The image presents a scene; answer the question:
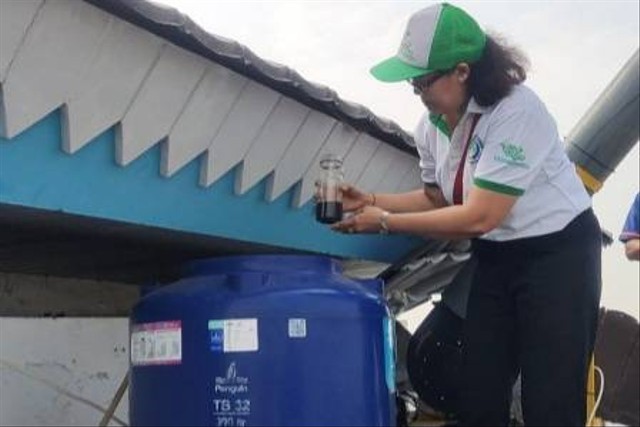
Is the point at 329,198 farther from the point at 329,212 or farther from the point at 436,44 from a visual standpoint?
the point at 436,44

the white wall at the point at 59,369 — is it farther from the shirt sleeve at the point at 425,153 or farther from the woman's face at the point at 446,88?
the woman's face at the point at 446,88

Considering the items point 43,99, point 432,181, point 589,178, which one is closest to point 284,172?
point 432,181

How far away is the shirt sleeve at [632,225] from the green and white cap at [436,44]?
1194 mm

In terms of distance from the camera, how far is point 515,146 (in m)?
1.75

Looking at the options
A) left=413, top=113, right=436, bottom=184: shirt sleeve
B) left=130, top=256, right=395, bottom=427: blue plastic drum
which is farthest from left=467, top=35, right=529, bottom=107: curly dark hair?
left=130, top=256, right=395, bottom=427: blue plastic drum

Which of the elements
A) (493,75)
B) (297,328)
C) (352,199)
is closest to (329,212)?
(352,199)

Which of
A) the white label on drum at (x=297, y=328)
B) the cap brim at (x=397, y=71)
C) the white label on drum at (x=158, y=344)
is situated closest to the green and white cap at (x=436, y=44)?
the cap brim at (x=397, y=71)

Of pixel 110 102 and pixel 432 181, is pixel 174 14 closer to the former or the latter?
pixel 110 102

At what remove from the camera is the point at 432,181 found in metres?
2.12

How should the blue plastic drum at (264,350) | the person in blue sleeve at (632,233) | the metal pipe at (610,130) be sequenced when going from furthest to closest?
the metal pipe at (610,130) → the person in blue sleeve at (632,233) → the blue plastic drum at (264,350)

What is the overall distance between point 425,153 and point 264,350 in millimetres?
670

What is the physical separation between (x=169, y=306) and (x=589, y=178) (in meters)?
1.51

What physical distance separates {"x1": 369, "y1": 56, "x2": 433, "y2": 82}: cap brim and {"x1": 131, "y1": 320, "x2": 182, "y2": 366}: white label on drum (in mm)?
590

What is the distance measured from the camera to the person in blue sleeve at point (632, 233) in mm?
2744
